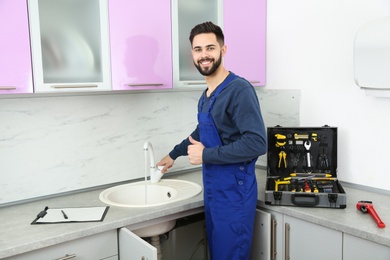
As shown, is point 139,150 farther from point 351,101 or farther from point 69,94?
point 351,101

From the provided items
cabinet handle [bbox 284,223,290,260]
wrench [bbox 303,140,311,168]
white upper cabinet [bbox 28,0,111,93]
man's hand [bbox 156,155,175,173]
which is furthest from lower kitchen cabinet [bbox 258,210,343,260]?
white upper cabinet [bbox 28,0,111,93]

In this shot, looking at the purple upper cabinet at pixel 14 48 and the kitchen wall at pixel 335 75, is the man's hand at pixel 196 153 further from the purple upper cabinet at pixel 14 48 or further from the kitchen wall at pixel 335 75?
the kitchen wall at pixel 335 75

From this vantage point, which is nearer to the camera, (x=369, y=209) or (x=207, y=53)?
(x=369, y=209)

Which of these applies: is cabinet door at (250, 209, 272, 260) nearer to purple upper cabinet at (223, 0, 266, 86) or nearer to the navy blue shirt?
the navy blue shirt

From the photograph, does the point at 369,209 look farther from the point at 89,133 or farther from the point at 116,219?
the point at 89,133

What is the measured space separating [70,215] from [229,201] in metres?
0.72

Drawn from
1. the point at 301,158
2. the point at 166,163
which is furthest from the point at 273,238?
the point at 166,163


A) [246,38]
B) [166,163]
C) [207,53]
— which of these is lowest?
[166,163]

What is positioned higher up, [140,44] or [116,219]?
[140,44]

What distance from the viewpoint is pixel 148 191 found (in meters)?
2.29

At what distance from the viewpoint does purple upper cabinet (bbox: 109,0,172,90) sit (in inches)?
73.1

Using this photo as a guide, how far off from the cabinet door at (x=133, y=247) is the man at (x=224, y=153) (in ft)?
1.30

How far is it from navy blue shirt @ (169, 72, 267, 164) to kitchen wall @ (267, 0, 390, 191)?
2.27 feet

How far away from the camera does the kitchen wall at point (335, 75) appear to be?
2.05m
